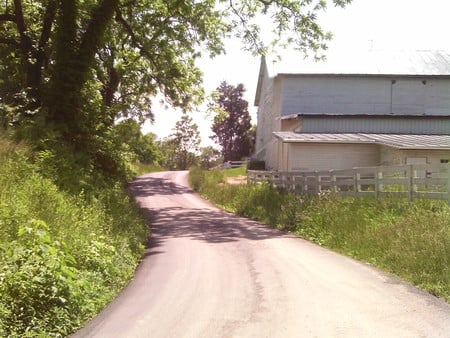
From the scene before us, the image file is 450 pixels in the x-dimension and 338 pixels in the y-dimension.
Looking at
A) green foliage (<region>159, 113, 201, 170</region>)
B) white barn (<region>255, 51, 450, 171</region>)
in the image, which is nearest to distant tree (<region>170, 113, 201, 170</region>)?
green foliage (<region>159, 113, 201, 170</region>)

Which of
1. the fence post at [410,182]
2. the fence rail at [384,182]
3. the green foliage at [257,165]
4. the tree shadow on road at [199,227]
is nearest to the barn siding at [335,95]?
the green foliage at [257,165]

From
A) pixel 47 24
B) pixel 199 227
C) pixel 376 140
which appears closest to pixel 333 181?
pixel 199 227

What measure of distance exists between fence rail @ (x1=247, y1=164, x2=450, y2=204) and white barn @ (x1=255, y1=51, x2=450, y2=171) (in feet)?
23.9

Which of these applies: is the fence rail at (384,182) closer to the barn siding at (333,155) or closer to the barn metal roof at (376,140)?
the barn metal roof at (376,140)

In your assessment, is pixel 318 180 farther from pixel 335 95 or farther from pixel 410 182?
pixel 335 95

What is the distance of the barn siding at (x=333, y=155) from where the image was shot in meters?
28.3

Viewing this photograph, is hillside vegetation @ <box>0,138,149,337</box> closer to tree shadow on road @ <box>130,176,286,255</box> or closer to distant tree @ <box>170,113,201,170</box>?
tree shadow on road @ <box>130,176,286,255</box>

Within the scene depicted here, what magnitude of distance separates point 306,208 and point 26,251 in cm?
1133

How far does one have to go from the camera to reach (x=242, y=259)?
10.5m

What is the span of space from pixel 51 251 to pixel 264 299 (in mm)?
2912

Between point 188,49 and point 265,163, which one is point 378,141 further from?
point 265,163

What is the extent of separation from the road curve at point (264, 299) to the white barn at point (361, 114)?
16.4 m

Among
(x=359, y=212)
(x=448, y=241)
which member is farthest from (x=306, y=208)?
(x=448, y=241)

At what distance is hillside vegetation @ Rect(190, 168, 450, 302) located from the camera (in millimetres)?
8289
